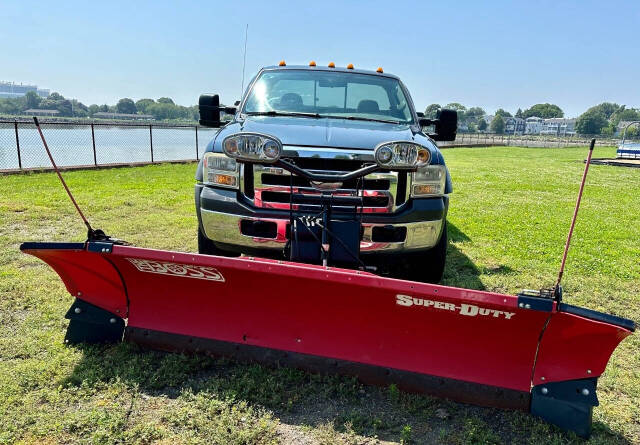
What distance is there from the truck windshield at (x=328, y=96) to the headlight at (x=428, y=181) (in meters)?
1.06

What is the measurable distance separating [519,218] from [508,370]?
584 cm

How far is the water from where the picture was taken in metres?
12.5

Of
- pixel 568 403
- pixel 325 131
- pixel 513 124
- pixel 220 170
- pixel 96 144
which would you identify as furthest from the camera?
pixel 513 124

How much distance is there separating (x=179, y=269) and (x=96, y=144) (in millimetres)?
12828

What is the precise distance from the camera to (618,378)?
288 centimetres

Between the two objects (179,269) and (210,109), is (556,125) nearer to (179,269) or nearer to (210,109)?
(210,109)

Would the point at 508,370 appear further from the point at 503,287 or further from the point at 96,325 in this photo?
the point at 96,325

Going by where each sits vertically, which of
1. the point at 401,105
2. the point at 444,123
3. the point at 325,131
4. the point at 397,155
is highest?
the point at 401,105

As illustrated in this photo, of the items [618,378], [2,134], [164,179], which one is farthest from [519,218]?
[2,134]

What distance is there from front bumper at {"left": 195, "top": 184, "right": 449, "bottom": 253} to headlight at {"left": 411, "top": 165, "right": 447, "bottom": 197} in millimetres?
59

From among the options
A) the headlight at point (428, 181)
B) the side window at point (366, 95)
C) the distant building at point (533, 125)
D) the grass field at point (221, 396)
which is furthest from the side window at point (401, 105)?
the distant building at point (533, 125)

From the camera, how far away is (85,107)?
2352cm

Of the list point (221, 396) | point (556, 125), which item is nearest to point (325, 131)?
point (221, 396)

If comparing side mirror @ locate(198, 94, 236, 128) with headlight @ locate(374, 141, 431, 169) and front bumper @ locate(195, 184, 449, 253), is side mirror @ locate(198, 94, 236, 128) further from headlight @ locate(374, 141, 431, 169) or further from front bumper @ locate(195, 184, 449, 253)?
headlight @ locate(374, 141, 431, 169)
